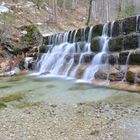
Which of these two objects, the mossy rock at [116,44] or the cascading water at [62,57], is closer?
the mossy rock at [116,44]

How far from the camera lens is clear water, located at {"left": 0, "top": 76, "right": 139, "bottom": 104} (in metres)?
10.1

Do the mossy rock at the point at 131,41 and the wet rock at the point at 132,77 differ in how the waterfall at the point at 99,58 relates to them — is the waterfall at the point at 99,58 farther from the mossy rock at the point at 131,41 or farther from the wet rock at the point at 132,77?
the wet rock at the point at 132,77

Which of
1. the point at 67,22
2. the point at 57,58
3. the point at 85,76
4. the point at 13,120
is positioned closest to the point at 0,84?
the point at 85,76

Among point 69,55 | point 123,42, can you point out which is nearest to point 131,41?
point 123,42

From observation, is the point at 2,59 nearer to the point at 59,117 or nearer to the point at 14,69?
the point at 14,69

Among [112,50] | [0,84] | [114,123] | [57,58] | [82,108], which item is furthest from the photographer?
[57,58]

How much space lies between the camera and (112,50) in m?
16.0

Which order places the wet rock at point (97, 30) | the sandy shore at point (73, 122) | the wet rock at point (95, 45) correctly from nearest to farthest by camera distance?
the sandy shore at point (73, 122) → the wet rock at point (95, 45) → the wet rock at point (97, 30)

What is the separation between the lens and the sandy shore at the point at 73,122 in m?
6.42

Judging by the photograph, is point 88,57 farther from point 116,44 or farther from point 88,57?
point 116,44

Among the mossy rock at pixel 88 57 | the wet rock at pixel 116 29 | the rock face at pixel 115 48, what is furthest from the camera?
the wet rock at pixel 116 29

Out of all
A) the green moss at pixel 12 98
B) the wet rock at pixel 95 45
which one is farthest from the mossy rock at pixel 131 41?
the green moss at pixel 12 98

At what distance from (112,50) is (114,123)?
365 inches

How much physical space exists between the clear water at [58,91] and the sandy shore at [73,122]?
0.86m
